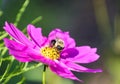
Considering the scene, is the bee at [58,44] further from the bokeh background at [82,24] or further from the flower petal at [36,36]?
the bokeh background at [82,24]

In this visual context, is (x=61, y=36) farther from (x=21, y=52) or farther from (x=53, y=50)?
(x=21, y=52)

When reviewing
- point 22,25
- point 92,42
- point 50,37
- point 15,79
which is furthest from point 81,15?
point 50,37

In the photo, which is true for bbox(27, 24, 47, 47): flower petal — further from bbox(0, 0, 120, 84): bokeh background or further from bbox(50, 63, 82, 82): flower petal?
bbox(0, 0, 120, 84): bokeh background

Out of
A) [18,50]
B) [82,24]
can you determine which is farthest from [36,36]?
[82,24]

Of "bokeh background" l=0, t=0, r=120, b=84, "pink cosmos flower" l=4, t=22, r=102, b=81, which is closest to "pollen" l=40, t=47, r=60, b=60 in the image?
"pink cosmos flower" l=4, t=22, r=102, b=81

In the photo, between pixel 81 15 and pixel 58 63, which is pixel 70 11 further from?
pixel 58 63
